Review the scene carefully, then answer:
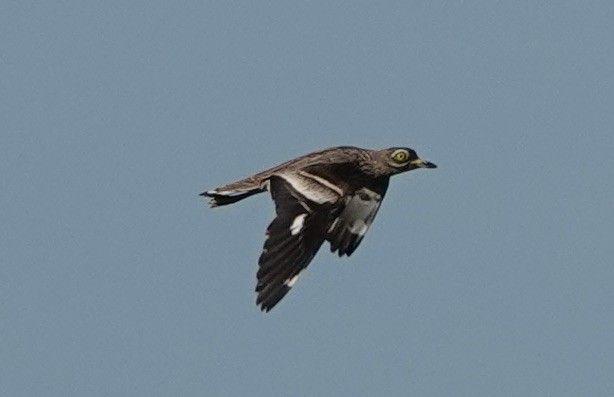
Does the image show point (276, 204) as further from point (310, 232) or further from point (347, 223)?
point (347, 223)

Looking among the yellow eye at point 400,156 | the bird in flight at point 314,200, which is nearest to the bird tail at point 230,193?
the bird in flight at point 314,200

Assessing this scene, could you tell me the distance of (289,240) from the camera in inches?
1287

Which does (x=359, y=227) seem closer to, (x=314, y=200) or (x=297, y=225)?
(x=314, y=200)

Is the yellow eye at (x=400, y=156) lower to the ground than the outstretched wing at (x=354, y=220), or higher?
higher

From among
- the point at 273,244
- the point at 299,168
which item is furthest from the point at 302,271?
the point at 299,168

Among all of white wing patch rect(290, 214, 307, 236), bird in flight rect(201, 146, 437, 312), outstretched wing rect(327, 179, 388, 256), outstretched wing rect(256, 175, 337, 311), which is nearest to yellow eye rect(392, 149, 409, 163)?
bird in flight rect(201, 146, 437, 312)

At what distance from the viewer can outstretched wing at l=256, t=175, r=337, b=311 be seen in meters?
32.2

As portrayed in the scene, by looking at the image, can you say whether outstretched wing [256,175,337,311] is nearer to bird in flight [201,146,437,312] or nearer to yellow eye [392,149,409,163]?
bird in flight [201,146,437,312]

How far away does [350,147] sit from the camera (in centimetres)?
3694

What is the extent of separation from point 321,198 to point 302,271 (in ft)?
6.57

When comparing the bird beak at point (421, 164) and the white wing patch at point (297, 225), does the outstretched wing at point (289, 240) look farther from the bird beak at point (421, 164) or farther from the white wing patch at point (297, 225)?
the bird beak at point (421, 164)

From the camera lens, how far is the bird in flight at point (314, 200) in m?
32.4

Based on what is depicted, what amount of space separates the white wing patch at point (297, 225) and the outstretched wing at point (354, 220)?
10.8ft

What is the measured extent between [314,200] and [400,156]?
2.78m
